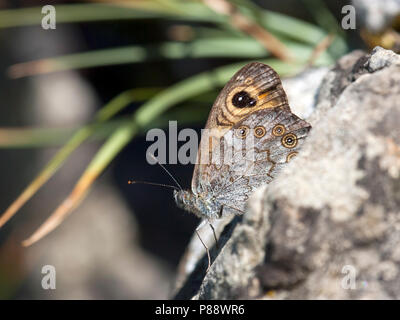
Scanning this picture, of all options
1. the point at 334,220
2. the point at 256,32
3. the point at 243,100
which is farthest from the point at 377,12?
the point at 334,220

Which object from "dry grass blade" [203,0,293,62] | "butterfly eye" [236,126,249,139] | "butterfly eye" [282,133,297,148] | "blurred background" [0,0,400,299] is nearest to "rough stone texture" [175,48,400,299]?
"butterfly eye" [282,133,297,148]

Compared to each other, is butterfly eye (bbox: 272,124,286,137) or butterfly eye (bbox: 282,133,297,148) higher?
butterfly eye (bbox: 272,124,286,137)

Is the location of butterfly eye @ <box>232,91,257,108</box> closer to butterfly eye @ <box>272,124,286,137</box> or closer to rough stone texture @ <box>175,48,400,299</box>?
butterfly eye @ <box>272,124,286,137</box>

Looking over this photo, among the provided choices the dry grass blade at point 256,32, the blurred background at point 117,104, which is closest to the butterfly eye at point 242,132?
the blurred background at point 117,104

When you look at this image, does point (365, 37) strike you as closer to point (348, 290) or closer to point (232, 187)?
point (232, 187)

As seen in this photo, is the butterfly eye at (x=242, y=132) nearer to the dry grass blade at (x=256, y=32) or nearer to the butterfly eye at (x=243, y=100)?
the butterfly eye at (x=243, y=100)
